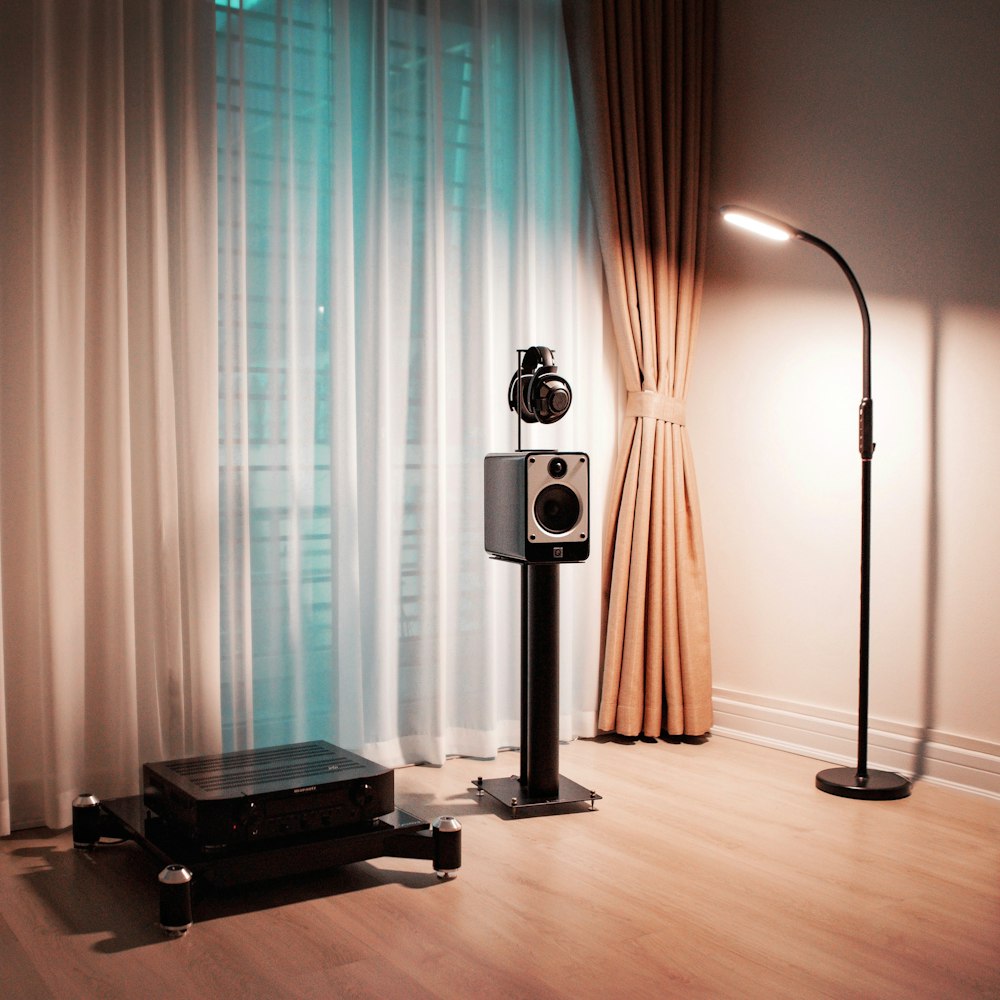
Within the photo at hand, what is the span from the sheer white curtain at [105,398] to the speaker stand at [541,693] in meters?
0.83

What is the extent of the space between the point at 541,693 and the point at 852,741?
111 centimetres

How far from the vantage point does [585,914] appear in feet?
7.62

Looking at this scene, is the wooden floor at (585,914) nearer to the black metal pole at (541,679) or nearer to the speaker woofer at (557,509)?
the black metal pole at (541,679)

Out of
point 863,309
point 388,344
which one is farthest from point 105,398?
point 863,309

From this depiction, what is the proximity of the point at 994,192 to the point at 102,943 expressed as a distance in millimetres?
2864

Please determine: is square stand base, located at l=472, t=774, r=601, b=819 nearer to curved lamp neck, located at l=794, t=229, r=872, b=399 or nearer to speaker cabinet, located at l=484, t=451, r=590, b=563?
speaker cabinet, located at l=484, t=451, r=590, b=563

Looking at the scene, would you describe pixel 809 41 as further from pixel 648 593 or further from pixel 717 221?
pixel 648 593

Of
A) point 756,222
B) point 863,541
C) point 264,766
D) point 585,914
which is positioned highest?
point 756,222

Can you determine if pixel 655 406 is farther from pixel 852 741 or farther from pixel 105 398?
pixel 105 398

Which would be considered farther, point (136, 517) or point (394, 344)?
point (394, 344)

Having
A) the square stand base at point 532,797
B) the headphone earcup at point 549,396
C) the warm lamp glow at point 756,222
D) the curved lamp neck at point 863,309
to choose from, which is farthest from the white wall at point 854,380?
the headphone earcup at point 549,396

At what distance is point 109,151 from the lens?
2885mm

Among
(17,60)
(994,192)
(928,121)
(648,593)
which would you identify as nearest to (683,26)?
(928,121)

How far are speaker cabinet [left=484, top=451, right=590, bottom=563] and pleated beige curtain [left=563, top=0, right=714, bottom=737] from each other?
784mm
